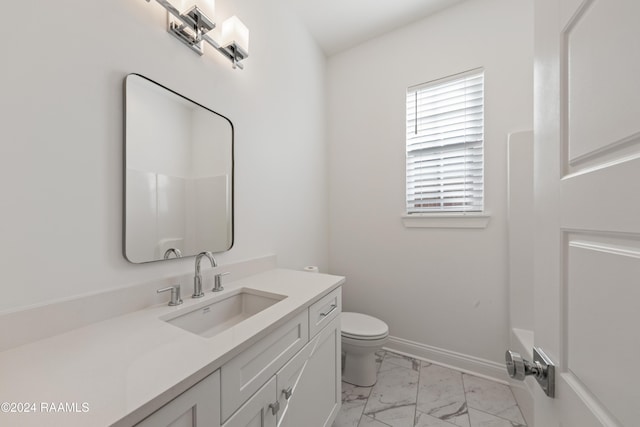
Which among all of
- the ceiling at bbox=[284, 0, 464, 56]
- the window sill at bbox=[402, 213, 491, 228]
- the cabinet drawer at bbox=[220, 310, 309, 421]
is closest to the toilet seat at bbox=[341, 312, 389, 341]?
the cabinet drawer at bbox=[220, 310, 309, 421]

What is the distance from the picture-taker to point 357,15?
199 centimetres

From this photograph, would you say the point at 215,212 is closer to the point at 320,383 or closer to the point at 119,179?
the point at 119,179

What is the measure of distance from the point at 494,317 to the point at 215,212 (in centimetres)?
206

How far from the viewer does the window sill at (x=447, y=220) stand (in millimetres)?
1812

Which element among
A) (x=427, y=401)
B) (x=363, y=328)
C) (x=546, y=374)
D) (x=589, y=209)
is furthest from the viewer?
(x=363, y=328)

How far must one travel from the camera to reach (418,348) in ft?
6.69

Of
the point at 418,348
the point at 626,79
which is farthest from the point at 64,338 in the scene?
the point at 418,348

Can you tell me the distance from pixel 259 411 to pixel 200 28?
154 cm

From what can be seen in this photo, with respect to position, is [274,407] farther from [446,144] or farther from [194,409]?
[446,144]

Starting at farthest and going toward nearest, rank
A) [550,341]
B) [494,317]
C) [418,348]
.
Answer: [418,348]
[494,317]
[550,341]

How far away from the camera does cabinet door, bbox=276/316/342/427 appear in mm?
928

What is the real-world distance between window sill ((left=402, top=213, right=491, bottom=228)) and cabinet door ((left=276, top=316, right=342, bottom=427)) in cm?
109

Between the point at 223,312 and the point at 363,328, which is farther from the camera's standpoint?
the point at 363,328

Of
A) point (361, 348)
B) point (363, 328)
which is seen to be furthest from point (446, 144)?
point (361, 348)
